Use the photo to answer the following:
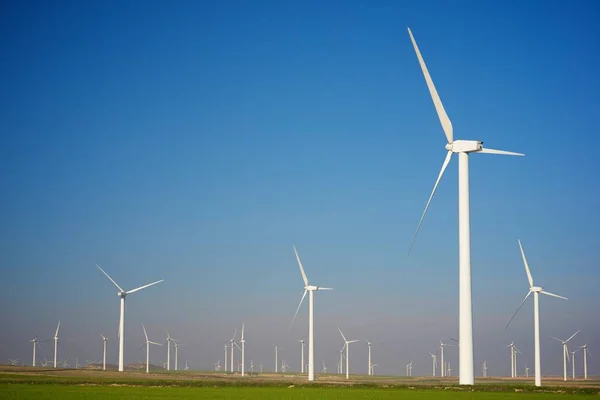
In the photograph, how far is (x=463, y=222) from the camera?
237 ft

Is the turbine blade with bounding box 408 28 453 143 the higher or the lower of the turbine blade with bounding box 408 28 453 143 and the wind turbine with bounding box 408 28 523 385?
the higher

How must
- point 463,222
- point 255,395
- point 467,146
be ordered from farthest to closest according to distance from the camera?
1. point 467,146
2. point 463,222
3. point 255,395

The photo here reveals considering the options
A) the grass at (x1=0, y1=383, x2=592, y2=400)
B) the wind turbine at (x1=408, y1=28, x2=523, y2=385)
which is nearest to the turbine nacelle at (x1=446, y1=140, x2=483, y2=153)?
the wind turbine at (x1=408, y1=28, x2=523, y2=385)

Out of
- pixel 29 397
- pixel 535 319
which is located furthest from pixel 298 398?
pixel 535 319

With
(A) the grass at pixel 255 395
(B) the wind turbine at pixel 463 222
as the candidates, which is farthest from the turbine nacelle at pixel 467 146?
(A) the grass at pixel 255 395

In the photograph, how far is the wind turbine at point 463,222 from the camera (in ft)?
230

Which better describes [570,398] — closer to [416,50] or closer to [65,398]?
[416,50]

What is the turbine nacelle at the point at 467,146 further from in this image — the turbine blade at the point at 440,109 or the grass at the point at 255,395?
the grass at the point at 255,395

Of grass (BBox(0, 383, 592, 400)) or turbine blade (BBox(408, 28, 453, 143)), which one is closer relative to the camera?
grass (BBox(0, 383, 592, 400))

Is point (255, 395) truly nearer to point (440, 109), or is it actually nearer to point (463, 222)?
point (463, 222)

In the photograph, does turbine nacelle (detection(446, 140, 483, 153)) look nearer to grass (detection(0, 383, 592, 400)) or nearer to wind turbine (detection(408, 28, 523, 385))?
wind turbine (detection(408, 28, 523, 385))

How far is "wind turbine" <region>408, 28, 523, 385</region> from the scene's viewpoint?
230ft

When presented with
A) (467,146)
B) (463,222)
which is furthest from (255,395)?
(467,146)

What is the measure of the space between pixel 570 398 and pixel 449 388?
616 inches
